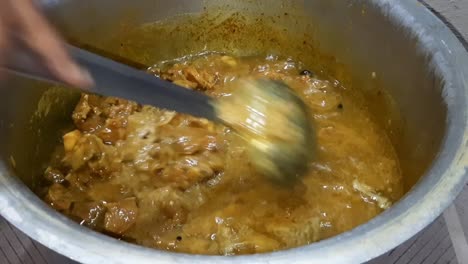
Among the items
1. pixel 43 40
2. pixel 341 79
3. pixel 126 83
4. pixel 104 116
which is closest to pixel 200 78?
pixel 104 116

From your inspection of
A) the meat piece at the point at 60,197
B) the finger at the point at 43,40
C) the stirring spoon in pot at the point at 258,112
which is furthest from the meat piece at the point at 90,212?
the finger at the point at 43,40

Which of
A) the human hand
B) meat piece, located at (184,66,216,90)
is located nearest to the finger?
the human hand

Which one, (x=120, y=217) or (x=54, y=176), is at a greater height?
(x=120, y=217)

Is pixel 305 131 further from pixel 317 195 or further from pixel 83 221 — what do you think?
pixel 83 221

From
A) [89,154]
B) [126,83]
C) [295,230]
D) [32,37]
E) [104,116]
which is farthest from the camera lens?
[104,116]

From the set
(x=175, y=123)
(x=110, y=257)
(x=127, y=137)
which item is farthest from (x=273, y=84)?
(x=110, y=257)

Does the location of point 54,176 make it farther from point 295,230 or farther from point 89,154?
point 295,230
